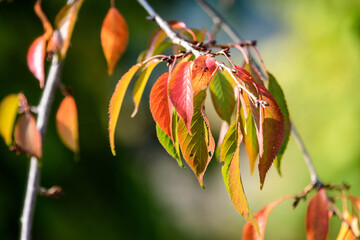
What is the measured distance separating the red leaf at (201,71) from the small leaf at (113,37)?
10.3 inches

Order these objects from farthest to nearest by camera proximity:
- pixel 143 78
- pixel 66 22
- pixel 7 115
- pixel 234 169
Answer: pixel 7 115
pixel 66 22
pixel 143 78
pixel 234 169

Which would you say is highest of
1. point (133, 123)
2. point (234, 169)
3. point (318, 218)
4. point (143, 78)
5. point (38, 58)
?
point (38, 58)

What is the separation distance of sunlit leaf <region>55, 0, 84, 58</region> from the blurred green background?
8.18ft

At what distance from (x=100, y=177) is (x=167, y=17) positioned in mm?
1807

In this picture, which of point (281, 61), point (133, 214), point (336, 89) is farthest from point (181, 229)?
point (336, 89)

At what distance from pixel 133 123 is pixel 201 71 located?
14.3 feet

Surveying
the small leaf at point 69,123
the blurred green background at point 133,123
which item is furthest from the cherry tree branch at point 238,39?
the blurred green background at point 133,123

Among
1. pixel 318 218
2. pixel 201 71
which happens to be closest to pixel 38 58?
pixel 201 71

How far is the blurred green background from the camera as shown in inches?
117

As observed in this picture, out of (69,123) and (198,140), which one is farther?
(69,123)

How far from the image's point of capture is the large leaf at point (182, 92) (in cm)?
41

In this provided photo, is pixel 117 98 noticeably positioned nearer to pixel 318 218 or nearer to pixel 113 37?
pixel 113 37

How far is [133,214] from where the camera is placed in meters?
3.84

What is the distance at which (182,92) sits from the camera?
0.42m
